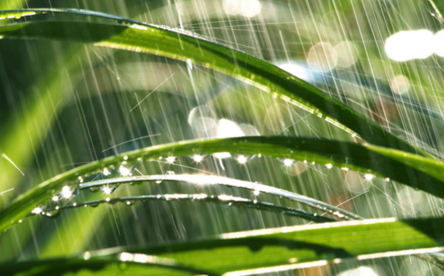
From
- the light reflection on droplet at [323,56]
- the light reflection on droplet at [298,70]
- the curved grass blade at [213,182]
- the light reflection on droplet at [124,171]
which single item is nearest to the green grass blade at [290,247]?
the curved grass blade at [213,182]

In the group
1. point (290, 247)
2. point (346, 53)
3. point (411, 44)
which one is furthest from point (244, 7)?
point (290, 247)

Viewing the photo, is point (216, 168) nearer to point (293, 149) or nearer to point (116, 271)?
point (293, 149)

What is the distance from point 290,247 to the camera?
42 cm

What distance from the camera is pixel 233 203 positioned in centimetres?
58

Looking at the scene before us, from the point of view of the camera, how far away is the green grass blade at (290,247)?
388 millimetres

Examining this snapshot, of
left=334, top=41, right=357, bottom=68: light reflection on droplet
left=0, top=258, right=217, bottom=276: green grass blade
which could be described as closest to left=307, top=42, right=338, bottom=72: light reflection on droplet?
left=334, top=41, right=357, bottom=68: light reflection on droplet

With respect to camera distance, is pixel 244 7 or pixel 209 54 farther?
pixel 244 7

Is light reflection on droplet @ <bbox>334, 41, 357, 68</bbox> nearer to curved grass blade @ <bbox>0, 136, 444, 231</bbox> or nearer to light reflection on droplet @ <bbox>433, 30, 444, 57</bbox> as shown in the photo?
light reflection on droplet @ <bbox>433, 30, 444, 57</bbox>

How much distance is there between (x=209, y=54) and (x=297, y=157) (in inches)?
8.3

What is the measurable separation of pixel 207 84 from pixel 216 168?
0.35 metres

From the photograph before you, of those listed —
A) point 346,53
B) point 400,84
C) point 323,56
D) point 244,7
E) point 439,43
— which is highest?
point 244,7

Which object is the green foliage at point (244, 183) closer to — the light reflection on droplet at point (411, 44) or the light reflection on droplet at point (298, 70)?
the light reflection on droplet at point (298, 70)

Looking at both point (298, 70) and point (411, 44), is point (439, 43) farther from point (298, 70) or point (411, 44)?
point (298, 70)

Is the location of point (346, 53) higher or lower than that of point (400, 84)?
higher
